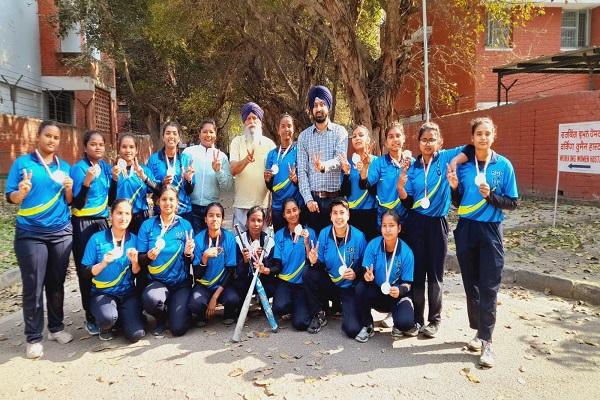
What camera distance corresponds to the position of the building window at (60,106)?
66.6ft

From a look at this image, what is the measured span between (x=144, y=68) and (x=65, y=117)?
13.1 ft

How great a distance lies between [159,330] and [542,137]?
1030 centimetres

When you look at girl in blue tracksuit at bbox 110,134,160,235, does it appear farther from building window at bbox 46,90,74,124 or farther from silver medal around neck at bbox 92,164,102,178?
building window at bbox 46,90,74,124

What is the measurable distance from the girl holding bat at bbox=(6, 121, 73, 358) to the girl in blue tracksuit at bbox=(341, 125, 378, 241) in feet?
8.56

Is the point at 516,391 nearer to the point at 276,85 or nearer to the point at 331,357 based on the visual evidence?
the point at 331,357

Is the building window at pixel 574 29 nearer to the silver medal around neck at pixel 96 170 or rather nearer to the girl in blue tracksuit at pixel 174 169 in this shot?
the girl in blue tracksuit at pixel 174 169

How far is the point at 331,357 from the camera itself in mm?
4172

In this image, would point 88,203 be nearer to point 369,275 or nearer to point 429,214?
point 369,275

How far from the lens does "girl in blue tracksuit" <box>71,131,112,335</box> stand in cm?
459

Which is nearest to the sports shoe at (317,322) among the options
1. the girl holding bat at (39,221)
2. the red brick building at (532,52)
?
the girl holding bat at (39,221)

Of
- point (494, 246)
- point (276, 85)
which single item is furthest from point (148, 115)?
point (494, 246)

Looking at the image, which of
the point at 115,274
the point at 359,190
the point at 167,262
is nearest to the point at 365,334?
the point at 359,190

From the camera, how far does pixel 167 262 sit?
486 cm

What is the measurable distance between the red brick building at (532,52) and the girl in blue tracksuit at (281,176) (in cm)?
1295
